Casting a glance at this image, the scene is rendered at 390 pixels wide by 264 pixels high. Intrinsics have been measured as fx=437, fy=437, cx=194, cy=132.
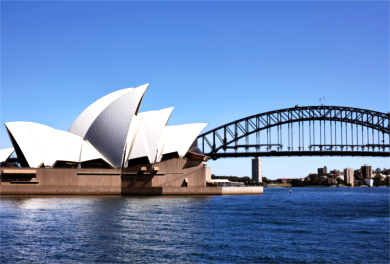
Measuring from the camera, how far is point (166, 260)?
2027 cm

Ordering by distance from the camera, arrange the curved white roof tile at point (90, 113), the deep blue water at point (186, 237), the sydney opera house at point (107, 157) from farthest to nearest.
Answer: the curved white roof tile at point (90, 113)
the sydney opera house at point (107, 157)
the deep blue water at point (186, 237)

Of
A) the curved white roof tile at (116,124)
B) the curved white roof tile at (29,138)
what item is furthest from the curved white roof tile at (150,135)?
the curved white roof tile at (29,138)

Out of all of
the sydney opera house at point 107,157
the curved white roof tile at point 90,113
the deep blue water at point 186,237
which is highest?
the curved white roof tile at point 90,113

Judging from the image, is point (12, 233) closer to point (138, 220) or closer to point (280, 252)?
point (138, 220)

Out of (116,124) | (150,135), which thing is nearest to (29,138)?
(116,124)

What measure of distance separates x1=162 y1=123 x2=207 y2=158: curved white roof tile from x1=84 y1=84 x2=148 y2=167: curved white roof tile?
733 centimetres

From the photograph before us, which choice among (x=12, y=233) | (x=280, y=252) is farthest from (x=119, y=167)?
(x=280, y=252)

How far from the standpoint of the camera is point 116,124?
213 feet

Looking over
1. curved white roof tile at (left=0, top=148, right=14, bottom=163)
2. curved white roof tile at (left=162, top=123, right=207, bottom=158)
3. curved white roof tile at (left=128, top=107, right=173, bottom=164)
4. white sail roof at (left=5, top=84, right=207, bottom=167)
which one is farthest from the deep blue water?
curved white roof tile at (left=0, top=148, right=14, bottom=163)

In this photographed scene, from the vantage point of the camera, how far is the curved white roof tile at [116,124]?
64.7 meters

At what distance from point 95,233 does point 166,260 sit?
7776mm

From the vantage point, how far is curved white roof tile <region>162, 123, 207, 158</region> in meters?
69.5

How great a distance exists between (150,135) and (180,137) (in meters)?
5.79

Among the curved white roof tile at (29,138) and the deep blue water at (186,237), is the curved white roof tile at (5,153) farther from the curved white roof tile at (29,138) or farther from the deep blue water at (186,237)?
the deep blue water at (186,237)
